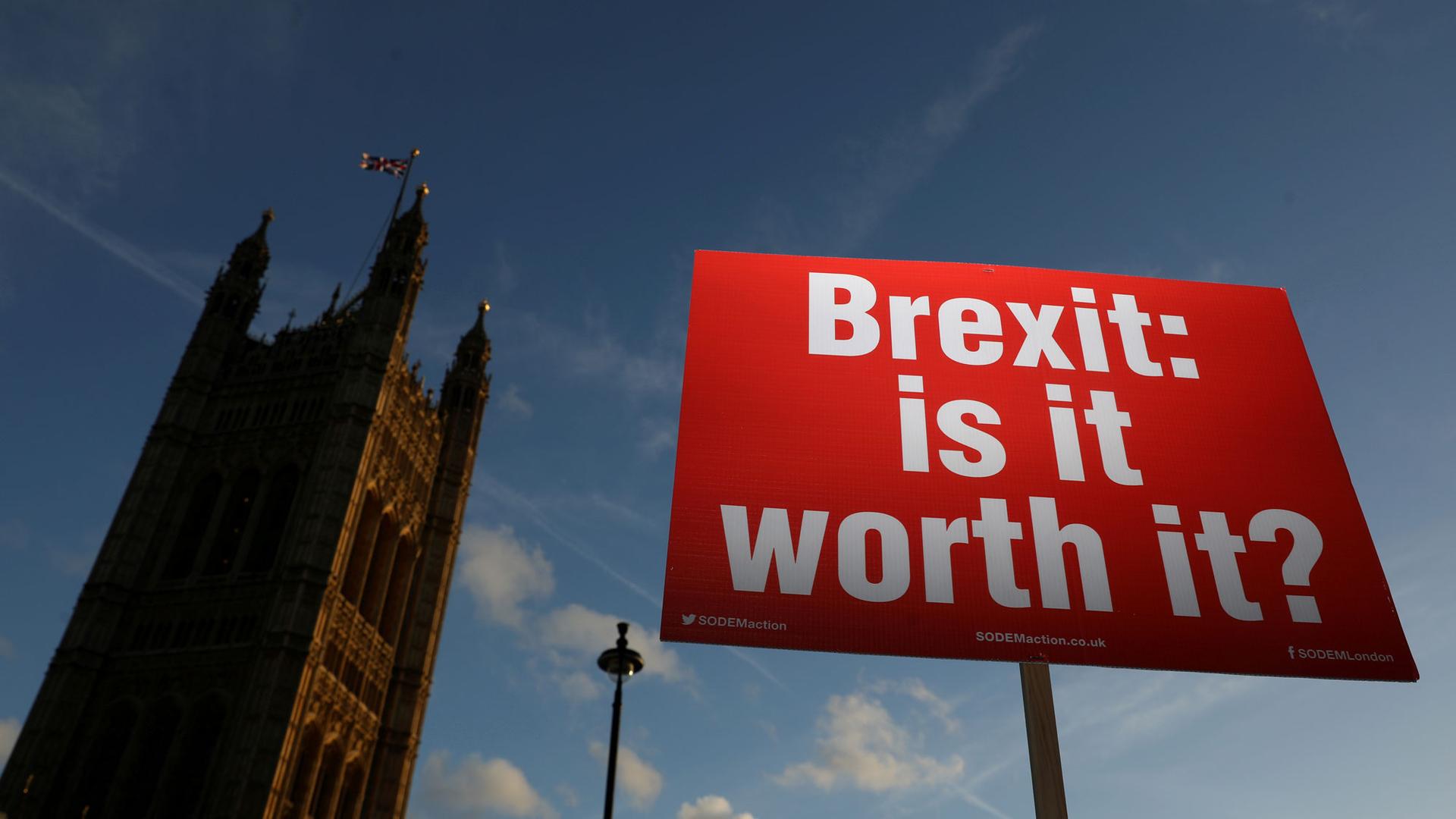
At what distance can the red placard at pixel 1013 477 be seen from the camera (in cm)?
930

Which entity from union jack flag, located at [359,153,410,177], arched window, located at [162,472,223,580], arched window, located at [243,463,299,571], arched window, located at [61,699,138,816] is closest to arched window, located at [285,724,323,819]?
arched window, located at [61,699,138,816]

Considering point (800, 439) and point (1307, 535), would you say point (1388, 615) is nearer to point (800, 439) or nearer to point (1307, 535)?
point (1307, 535)

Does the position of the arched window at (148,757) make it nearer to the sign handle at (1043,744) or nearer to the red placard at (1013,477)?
the red placard at (1013,477)

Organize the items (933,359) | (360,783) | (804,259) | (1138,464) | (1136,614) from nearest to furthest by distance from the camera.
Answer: (1136,614) → (1138,464) → (933,359) → (804,259) → (360,783)

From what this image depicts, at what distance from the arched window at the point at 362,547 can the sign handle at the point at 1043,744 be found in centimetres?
5604

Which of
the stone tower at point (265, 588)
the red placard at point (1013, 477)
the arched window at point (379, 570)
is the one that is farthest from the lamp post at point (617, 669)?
the arched window at point (379, 570)

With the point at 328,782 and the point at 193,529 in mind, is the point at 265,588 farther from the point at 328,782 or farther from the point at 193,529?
the point at 328,782

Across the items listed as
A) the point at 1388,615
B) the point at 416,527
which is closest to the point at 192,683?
the point at 416,527

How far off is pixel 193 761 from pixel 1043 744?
176ft

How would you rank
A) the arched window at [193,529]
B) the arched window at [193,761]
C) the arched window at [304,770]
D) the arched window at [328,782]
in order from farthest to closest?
the arched window at [193,529], the arched window at [328,782], the arched window at [304,770], the arched window at [193,761]

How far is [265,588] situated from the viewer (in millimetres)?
56562

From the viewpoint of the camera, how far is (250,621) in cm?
5547

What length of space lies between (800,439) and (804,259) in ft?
7.50

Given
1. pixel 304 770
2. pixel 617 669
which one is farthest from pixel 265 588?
pixel 617 669
